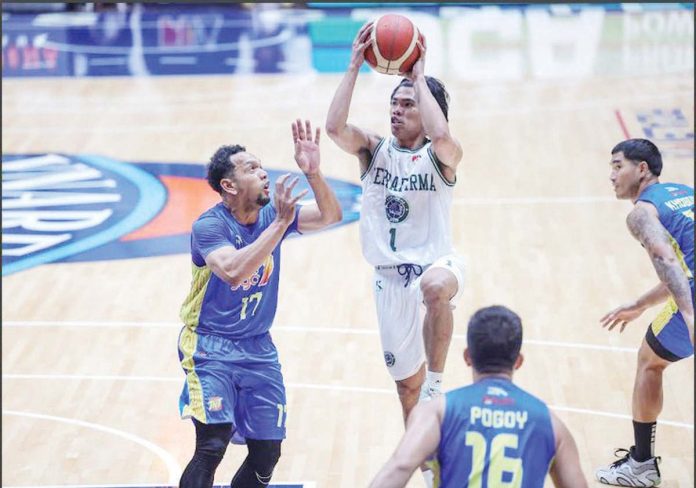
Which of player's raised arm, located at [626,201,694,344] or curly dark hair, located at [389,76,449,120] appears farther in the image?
curly dark hair, located at [389,76,449,120]

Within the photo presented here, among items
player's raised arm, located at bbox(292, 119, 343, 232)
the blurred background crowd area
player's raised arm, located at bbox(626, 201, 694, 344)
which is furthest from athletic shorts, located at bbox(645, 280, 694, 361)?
the blurred background crowd area

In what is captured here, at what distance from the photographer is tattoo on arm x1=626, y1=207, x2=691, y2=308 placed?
20.3 feet

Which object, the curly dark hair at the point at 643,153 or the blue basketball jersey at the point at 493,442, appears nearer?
the blue basketball jersey at the point at 493,442

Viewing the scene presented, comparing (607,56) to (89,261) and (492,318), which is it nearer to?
(89,261)

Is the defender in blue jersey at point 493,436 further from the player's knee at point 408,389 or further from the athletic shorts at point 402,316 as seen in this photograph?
the player's knee at point 408,389

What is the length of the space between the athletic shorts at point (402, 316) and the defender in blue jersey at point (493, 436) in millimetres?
2337

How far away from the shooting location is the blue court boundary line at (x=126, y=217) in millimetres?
12250

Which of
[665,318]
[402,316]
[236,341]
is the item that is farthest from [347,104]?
[665,318]

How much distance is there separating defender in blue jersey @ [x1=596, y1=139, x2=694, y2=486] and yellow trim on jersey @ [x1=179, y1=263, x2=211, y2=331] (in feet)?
7.86

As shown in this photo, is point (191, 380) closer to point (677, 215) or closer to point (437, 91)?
point (437, 91)

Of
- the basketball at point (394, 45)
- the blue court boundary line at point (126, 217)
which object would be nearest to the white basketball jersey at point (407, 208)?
the basketball at point (394, 45)

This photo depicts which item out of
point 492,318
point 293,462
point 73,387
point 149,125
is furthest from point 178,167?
point 492,318

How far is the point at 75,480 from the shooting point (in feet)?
25.4

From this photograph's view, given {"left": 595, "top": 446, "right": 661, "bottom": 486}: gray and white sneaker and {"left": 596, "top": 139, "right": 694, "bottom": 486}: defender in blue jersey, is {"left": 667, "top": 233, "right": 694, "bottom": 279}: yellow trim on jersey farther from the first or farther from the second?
{"left": 595, "top": 446, "right": 661, "bottom": 486}: gray and white sneaker
